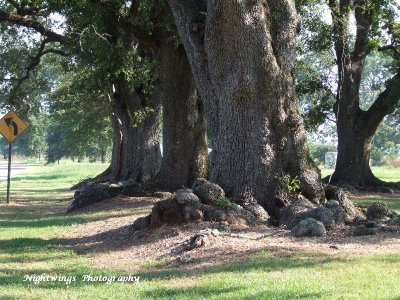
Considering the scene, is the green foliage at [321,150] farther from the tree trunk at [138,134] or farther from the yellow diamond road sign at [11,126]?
the yellow diamond road sign at [11,126]

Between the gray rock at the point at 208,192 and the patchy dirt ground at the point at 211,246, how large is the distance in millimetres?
624

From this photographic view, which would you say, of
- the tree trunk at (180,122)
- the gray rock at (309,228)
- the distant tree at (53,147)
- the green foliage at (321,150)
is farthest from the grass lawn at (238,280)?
the distant tree at (53,147)

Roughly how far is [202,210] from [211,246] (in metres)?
1.83

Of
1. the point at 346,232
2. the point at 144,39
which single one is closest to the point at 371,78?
the point at 144,39

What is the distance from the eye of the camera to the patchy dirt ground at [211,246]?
841 cm

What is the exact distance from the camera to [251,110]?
11461mm

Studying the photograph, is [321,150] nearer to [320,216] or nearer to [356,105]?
[356,105]

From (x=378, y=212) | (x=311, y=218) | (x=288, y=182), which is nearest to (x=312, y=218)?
(x=311, y=218)

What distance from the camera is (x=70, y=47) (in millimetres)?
18562

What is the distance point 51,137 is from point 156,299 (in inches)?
3554

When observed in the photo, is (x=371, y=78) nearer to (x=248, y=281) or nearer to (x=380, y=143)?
(x=380, y=143)

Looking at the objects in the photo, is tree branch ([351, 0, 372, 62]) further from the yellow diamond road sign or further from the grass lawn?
the grass lawn

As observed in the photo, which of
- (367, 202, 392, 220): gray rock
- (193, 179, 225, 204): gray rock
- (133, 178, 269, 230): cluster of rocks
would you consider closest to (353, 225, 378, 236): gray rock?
(367, 202, 392, 220): gray rock

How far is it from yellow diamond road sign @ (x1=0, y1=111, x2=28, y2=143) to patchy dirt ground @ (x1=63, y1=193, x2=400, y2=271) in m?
11.3
